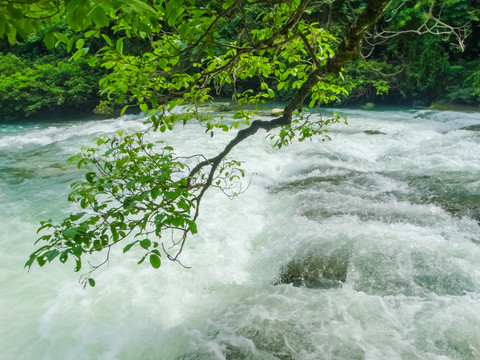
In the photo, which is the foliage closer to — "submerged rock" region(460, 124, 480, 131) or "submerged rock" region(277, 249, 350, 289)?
"submerged rock" region(277, 249, 350, 289)

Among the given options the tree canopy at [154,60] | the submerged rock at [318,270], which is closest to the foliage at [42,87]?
the submerged rock at [318,270]

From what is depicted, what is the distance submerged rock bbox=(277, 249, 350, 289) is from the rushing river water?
0.05ft

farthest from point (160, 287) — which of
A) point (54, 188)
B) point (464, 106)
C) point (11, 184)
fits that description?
point (464, 106)

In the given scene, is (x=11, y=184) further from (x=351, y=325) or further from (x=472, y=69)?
(x=472, y=69)

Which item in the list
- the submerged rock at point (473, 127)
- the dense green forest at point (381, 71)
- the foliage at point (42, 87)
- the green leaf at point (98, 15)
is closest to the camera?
the green leaf at point (98, 15)

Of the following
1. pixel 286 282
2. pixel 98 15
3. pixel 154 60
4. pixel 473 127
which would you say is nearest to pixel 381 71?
pixel 473 127

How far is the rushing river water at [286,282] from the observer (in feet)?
8.55

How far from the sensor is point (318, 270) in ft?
11.2

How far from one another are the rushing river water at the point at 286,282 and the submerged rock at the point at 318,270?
0.01 meters

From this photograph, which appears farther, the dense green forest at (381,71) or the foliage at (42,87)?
the foliage at (42,87)

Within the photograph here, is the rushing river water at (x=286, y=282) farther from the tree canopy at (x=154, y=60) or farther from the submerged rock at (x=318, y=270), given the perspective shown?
the tree canopy at (x=154, y=60)

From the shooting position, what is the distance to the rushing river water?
8.55 ft

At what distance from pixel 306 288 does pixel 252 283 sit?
1.98 ft

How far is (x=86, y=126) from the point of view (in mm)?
12758
